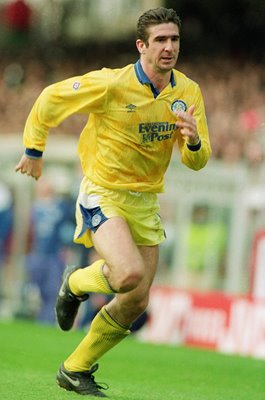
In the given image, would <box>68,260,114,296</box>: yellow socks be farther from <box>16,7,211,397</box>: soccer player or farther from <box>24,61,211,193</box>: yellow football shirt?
<box>24,61,211,193</box>: yellow football shirt

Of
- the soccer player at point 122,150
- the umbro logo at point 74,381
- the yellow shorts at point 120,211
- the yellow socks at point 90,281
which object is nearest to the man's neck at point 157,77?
the soccer player at point 122,150

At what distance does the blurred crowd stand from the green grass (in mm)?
2863

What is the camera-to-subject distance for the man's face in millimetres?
8492

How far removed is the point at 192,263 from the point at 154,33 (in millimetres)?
9335

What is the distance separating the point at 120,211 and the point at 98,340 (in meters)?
0.86

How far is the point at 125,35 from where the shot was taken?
2934 centimetres

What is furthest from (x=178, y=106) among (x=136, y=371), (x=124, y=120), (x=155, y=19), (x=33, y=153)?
(x=136, y=371)

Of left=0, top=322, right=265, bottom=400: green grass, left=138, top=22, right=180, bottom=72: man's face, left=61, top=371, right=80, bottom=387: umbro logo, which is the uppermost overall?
left=138, top=22, right=180, bottom=72: man's face

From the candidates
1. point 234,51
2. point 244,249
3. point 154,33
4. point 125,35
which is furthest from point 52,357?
point 125,35

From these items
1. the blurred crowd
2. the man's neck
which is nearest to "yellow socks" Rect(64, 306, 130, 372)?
the man's neck

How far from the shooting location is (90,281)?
8.59 metres

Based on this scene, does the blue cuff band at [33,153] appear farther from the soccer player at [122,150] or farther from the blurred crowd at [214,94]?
the blurred crowd at [214,94]

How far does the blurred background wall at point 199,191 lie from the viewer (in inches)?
680

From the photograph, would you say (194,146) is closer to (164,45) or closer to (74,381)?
(164,45)
